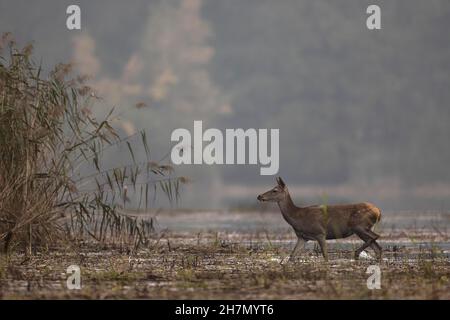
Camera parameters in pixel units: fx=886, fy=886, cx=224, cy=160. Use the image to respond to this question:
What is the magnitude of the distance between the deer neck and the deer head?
52mm

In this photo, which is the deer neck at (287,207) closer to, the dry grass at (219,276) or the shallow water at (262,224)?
the dry grass at (219,276)

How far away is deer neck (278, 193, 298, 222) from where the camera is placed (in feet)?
47.4

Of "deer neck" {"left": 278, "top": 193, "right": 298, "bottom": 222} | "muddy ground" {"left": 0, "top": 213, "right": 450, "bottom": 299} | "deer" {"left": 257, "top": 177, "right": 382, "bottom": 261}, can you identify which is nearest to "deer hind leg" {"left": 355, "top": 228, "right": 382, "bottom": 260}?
"deer" {"left": 257, "top": 177, "right": 382, "bottom": 261}

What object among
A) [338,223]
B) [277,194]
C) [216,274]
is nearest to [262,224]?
[277,194]

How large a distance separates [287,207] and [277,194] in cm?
28

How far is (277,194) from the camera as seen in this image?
47.9 feet

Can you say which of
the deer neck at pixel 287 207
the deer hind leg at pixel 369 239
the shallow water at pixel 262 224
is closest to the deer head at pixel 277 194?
the deer neck at pixel 287 207

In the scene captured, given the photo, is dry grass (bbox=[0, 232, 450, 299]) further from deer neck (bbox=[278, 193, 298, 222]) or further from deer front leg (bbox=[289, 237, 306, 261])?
deer neck (bbox=[278, 193, 298, 222])

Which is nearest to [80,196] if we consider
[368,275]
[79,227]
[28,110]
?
[79,227]

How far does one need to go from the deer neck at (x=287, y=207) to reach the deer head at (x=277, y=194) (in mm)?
52

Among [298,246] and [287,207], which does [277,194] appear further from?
[298,246]

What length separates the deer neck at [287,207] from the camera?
1445 centimetres

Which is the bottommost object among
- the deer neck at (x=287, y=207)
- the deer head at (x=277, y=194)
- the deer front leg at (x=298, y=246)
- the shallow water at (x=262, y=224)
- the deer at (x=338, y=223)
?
the shallow water at (x=262, y=224)
